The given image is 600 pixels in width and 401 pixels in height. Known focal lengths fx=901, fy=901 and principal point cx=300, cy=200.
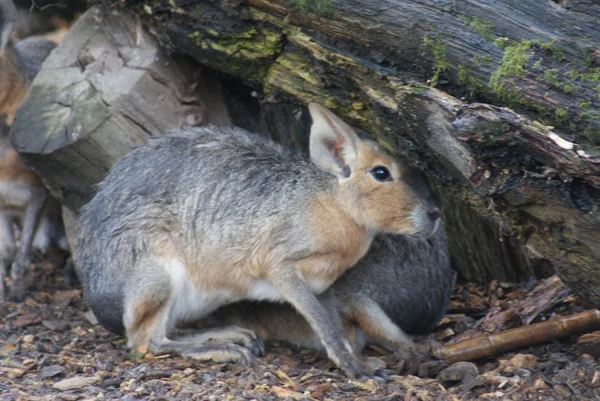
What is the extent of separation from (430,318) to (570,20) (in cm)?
259

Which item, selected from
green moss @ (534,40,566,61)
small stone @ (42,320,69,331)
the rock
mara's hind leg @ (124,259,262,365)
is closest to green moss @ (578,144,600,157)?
green moss @ (534,40,566,61)

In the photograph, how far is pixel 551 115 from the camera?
473 cm

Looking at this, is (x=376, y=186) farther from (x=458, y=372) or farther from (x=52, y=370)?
(x=52, y=370)

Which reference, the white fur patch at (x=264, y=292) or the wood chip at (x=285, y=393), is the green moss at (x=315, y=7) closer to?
the white fur patch at (x=264, y=292)

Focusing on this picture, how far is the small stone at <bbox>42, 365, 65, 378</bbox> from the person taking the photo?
602cm

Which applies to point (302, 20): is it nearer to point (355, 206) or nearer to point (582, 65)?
point (355, 206)

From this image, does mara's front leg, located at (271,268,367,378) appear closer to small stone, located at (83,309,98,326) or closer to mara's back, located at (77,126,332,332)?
mara's back, located at (77,126,332,332)

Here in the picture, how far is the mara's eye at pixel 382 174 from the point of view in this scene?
6031mm

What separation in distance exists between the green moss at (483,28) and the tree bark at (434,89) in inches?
0.4

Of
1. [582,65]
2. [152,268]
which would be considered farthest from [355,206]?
[582,65]

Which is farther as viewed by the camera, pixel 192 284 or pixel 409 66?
pixel 192 284

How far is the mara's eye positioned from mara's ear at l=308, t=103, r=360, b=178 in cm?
18

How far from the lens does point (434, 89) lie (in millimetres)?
5094

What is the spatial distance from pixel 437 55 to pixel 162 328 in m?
2.73
